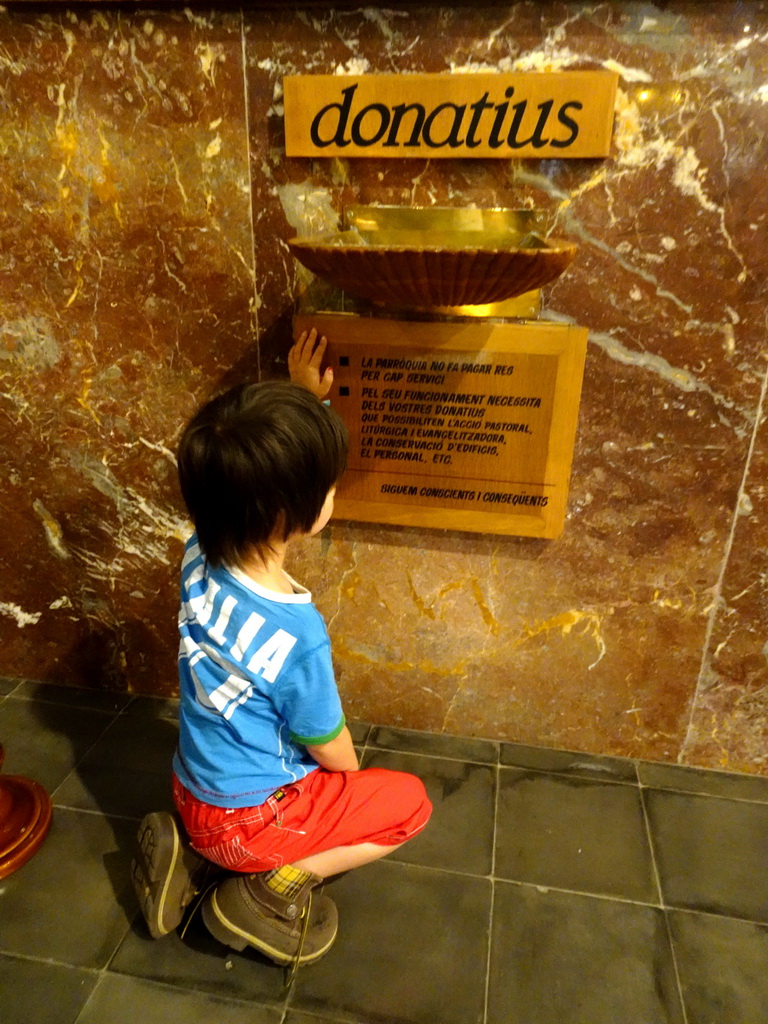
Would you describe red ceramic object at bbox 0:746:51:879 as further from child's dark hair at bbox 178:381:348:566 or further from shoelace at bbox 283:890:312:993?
child's dark hair at bbox 178:381:348:566

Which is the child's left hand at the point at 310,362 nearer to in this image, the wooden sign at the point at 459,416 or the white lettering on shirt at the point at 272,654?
the wooden sign at the point at 459,416

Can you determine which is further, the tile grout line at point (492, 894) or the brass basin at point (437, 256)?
the tile grout line at point (492, 894)

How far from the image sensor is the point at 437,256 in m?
0.91

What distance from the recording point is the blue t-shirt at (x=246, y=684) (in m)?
0.97

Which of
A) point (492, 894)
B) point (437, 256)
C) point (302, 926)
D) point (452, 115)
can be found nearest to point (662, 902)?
point (492, 894)

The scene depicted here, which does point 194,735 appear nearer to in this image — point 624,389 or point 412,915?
point 412,915

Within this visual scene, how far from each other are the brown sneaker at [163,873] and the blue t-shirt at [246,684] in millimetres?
103

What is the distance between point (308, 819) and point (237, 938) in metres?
0.22

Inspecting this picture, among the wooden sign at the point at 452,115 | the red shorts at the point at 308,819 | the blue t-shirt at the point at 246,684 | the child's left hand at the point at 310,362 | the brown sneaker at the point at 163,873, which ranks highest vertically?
the wooden sign at the point at 452,115

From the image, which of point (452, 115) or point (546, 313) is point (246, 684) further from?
point (452, 115)

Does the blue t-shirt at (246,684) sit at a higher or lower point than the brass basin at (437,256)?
lower

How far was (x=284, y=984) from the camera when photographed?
1.10 m

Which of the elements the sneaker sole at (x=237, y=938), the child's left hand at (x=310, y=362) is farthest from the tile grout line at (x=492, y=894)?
the child's left hand at (x=310, y=362)

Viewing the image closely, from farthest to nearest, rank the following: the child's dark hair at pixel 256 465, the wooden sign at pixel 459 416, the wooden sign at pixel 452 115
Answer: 1. the wooden sign at pixel 459 416
2. the wooden sign at pixel 452 115
3. the child's dark hair at pixel 256 465
